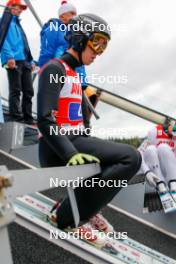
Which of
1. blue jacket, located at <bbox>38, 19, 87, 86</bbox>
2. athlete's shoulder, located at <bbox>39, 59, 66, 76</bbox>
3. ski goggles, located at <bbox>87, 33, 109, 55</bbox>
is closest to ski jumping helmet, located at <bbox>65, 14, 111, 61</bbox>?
ski goggles, located at <bbox>87, 33, 109, 55</bbox>

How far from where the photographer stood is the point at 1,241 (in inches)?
53.9

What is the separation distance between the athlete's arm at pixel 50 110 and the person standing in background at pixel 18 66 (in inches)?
83.3

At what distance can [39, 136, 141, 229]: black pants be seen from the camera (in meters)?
2.32

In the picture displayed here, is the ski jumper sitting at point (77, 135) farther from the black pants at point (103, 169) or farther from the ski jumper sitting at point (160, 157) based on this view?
the ski jumper sitting at point (160, 157)

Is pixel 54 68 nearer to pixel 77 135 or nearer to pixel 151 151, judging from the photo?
pixel 77 135

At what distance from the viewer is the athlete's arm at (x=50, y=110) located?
7.37 ft

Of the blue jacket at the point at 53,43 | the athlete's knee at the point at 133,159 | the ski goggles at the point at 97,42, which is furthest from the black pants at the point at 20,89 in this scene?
the athlete's knee at the point at 133,159

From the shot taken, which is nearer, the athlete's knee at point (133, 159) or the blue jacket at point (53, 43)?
the athlete's knee at point (133, 159)

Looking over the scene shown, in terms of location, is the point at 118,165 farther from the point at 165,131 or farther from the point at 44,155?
the point at 165,131

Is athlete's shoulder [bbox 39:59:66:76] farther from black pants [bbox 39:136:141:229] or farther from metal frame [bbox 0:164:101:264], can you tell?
metal frame [bbox 0:164:101:264]

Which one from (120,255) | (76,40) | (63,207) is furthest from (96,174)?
(76,40)

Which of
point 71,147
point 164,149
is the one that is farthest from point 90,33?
point 164,149

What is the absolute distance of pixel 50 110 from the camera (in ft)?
7.54

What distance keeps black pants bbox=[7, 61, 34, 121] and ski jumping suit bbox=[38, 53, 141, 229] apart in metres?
2.11
